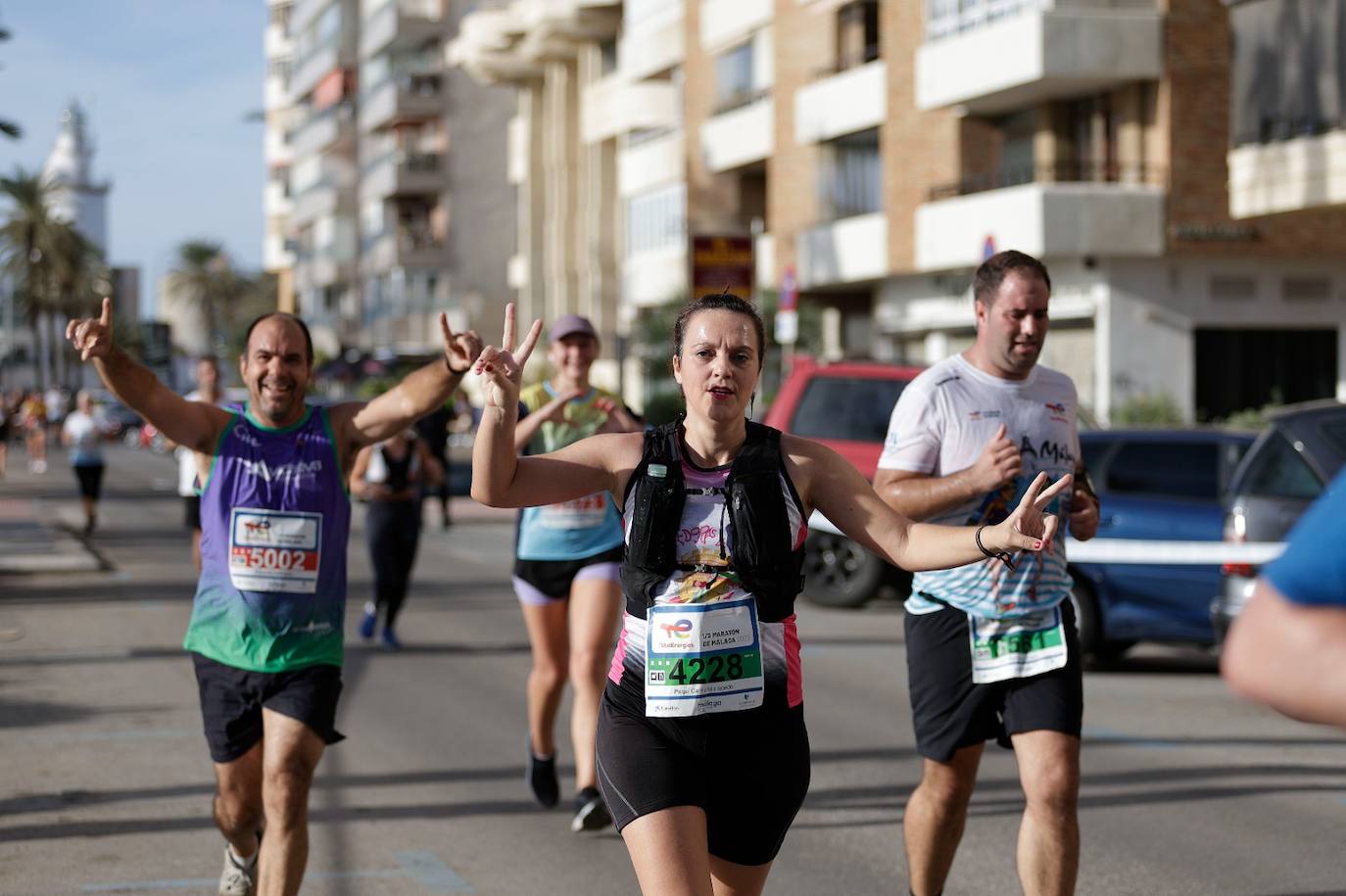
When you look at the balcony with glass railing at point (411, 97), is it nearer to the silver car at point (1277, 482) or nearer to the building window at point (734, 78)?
the building window at point (734, 78)

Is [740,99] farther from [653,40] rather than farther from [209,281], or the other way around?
[209,281]

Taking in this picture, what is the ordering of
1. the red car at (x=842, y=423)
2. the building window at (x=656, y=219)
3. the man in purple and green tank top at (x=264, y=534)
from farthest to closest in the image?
the building window at (x=656, y=219) → the red car at (x=842, y=423) → the man in purple and green tank top at (x=264, y=534)

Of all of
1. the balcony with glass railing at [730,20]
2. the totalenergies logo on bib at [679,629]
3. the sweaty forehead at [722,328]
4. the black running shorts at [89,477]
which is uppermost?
the balcony with glass railing at [730,20]

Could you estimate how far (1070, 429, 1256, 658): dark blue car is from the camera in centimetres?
1235

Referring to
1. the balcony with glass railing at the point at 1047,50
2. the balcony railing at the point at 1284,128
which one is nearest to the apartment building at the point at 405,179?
the balcony with glass railing at the point at 1047,50

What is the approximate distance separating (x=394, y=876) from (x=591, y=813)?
102cm

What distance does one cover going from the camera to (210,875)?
6.91 m

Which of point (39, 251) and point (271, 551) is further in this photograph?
point (39, 251)

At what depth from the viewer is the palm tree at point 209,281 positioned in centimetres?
11356

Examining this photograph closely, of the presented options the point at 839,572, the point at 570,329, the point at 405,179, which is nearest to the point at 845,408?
the point at 839,572

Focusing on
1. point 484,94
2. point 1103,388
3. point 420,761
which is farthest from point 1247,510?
point 484,94

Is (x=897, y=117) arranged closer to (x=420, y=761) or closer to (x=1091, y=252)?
(x=1091, y=252)

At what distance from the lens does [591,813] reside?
767cm

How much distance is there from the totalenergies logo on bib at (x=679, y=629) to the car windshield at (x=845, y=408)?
11.8 m
